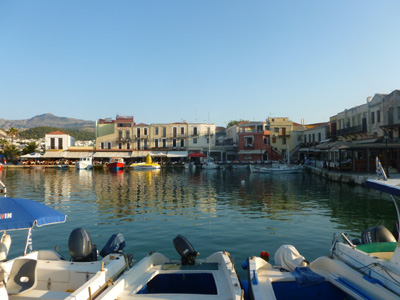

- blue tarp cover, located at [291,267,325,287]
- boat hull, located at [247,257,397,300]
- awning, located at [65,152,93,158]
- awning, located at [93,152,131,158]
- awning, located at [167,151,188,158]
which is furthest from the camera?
awning, located at [93,152,131,158]

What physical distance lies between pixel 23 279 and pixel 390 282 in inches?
270

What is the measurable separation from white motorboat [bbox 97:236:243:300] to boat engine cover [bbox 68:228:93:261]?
1.32m

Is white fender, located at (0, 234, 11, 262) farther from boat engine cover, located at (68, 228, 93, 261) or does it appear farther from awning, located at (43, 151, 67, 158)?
awning, located at (43, 151, 67, 158)

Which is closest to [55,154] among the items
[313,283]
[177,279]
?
[177,279]

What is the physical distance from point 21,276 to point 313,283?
584 cm

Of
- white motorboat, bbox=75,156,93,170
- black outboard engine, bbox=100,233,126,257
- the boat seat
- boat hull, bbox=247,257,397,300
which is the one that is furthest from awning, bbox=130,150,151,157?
→ boat hull, bbox=247,257,397,300

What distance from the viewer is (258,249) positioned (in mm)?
10453

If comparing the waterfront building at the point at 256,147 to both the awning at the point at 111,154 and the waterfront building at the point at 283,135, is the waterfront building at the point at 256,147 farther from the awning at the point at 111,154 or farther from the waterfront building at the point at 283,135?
the awning at the point at 111,154

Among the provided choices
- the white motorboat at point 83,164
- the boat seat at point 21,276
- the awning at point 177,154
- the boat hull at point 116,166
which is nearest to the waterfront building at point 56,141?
the white motorboat at point 83,164

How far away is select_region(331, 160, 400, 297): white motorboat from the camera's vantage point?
211 inches

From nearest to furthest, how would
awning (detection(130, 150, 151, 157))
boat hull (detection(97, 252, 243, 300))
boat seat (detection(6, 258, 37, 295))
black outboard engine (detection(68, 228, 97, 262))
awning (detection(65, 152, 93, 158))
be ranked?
boat seat (detection(6, 258, 37, 295)), boat hull (detection(97, 252, 243, 300)), black outboard engine (detection(68, 228, 97, 262)), awning (detection(130, 150, 151, 157)), awning (detection(65, 152, 93, 158))

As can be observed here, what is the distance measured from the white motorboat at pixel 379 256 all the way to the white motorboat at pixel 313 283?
202 mm

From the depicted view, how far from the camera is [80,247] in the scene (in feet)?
23.4

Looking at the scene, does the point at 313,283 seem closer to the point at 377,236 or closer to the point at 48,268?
the point at 377,236
